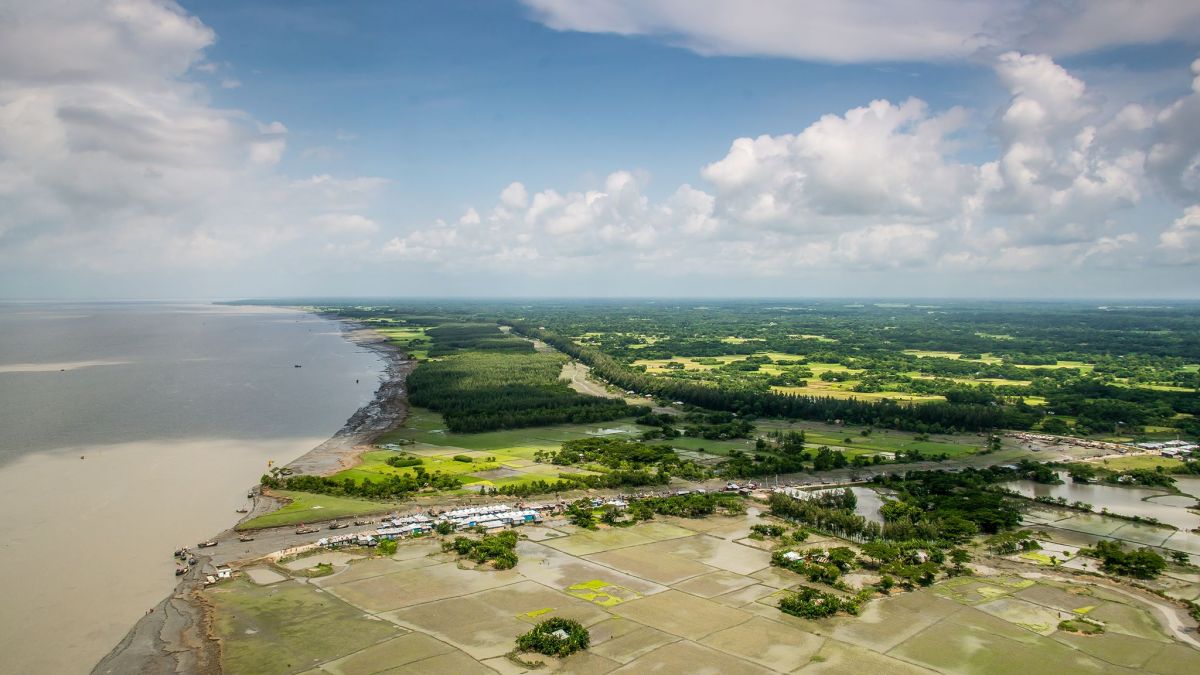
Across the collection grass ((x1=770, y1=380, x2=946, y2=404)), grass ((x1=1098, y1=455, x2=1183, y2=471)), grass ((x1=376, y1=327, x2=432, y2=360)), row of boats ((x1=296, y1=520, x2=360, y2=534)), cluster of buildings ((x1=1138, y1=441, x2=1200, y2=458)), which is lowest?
grass ((x1=1098, y1=455, x2=1183, y2=471))

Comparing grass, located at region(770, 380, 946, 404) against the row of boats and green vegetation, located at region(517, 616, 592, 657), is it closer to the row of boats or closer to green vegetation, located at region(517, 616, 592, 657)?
the row of boats

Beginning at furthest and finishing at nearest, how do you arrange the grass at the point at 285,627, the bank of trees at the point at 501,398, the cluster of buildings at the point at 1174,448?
the bank of trees at the point at 501,398 < the cluster of buildings at the point at 1174,448 < the grass at the point at 285,627

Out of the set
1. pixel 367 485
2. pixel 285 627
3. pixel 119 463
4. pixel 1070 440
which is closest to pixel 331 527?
pixel 367 485

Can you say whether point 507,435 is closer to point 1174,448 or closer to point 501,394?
point 501,394

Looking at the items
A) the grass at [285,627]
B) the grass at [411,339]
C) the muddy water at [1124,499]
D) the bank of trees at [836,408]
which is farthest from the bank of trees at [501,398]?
the muddy water at [1124,499]

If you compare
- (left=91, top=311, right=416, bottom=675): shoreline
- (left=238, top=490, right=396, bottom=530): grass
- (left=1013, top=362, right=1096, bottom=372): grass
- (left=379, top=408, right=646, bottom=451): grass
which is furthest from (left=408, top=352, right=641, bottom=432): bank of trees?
(left=1013, top=362, right=1096, bottom=372): grass

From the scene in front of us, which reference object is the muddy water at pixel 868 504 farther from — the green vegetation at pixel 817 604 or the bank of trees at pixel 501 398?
the bank of trees at pixel 501 398
